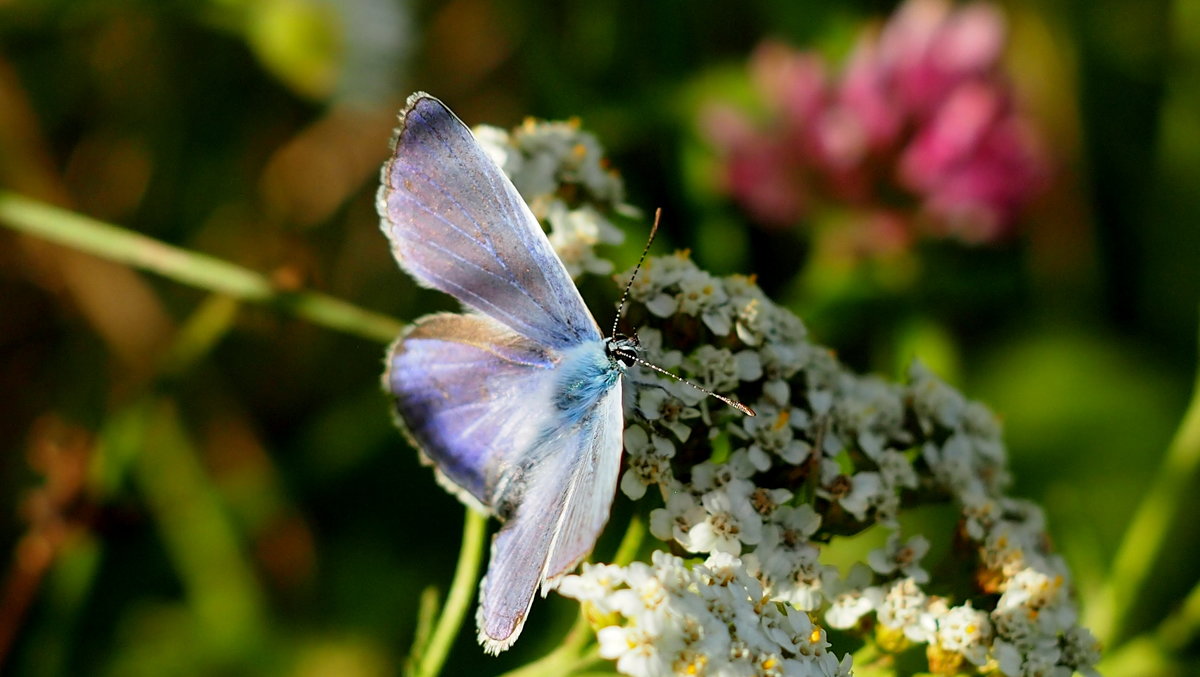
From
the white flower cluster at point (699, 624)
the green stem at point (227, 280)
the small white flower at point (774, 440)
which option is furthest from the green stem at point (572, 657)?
the green stem at point (227, 280)

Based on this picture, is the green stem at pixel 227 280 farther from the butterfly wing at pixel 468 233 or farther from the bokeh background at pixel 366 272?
the butterfly wing at pixel 468 233

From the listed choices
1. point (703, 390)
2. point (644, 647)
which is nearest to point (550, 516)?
point (644, 647)

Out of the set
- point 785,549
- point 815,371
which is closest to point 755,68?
point 815,371

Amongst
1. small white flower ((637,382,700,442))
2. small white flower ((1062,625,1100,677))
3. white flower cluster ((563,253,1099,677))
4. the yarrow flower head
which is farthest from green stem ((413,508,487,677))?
the yarrow flower head

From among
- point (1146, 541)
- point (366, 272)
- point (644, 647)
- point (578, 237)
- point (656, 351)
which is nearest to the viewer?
point (644, 647)

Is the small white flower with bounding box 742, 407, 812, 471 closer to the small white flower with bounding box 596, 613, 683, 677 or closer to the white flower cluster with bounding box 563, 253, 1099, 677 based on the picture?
the white flower cluster with bounding box 563, 253, 1099, 677

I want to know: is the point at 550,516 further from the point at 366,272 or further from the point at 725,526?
the point at 366,272
